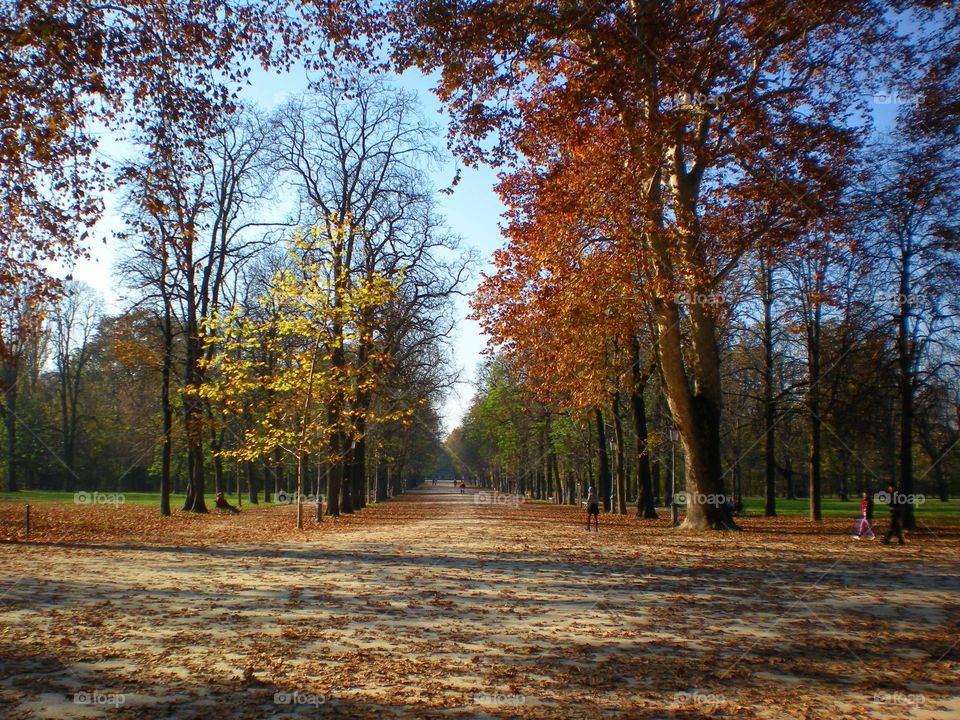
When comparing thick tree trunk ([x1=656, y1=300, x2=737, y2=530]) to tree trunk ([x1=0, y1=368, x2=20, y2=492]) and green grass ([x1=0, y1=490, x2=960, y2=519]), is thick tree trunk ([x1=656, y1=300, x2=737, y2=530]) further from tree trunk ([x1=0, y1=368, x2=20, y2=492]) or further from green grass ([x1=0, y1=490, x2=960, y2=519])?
tree trunk ([x1=0, y1=368, x2=20, y2=492])

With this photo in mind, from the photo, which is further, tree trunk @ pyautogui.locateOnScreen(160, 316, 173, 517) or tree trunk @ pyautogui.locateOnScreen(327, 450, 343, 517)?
tree trunk @ pyautogui.locateOnScreen(160, 316, 173, 517)

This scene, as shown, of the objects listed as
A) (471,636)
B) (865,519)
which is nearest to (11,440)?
(865,519)

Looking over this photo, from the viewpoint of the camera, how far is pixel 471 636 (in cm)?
753

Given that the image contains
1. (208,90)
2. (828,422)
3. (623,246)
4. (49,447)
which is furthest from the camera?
(49,447)

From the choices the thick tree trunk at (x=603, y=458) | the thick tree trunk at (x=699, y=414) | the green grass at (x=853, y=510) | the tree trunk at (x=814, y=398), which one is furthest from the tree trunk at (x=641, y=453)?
the green grass at (x=853, y=510)

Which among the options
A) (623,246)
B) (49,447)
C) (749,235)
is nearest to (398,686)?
(623,246)

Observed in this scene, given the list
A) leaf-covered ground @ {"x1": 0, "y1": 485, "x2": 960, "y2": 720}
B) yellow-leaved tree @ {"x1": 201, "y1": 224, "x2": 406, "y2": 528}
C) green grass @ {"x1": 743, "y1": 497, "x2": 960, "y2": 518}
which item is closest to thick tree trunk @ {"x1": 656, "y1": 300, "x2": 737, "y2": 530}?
leaf-covered ground @ {"x1": 0, "y1": 485, "x2": 960, "y2": 720}

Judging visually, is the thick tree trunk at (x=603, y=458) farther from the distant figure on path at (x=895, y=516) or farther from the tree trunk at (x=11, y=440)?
the tree trunk at (x=11, y=440)

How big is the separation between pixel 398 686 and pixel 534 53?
473 inches

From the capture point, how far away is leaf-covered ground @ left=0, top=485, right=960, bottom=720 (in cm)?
549

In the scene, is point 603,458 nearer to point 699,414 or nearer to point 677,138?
point 699,414

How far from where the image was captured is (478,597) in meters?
9.77

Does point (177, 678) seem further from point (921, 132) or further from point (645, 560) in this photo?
point (921, 132)

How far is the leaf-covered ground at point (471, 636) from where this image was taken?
18.0 feet
